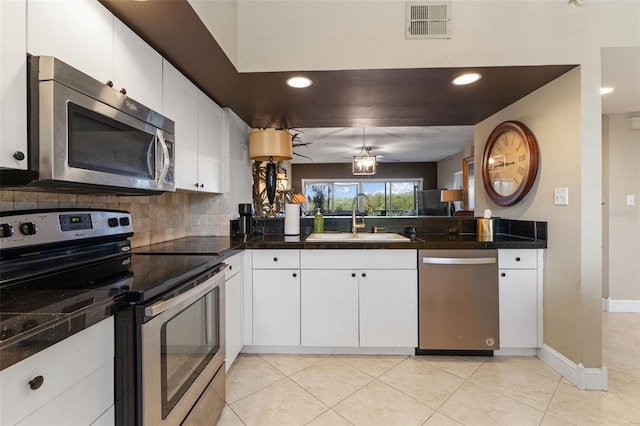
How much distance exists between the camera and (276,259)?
2189mm

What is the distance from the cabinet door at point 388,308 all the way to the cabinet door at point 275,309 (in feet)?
1.67

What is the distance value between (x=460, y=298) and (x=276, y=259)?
136 cm

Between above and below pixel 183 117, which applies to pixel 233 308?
below

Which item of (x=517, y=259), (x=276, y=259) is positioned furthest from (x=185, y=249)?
(x=517, y=259)

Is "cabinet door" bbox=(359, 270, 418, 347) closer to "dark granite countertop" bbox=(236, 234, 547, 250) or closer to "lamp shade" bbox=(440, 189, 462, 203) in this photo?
"dark granite countertop" bbox=(236, 234, 547, 250)

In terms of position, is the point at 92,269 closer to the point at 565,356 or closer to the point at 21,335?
the point at 21,335

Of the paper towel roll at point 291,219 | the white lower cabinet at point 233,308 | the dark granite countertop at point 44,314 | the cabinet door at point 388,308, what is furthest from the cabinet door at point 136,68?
the cabinet door at point 388,308

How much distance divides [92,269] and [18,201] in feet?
1.23

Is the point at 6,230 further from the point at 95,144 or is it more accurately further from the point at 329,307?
the point at 329,307

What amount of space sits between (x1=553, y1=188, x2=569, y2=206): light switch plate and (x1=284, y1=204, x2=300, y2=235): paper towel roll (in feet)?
6.29

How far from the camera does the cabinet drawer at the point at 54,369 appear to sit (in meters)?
0.58

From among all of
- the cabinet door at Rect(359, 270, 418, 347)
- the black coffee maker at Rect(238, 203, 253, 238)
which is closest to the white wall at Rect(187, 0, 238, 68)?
the black coffee maker at Rect(238, 203, 253, 238)

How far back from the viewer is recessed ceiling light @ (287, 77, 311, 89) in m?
1.92

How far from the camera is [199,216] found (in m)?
2.45
